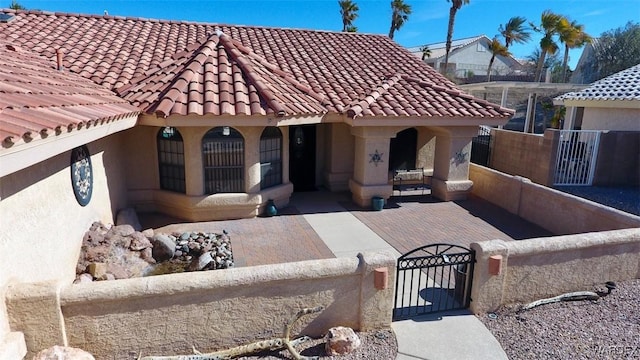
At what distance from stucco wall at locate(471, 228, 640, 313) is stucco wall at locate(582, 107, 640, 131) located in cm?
1052

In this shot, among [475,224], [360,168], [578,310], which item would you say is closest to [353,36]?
[360,168]

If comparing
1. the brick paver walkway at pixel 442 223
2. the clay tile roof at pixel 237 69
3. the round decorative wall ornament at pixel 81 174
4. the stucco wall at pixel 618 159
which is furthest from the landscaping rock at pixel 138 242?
the stucco wall at pixel 618 159

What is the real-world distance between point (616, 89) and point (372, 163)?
11.5m

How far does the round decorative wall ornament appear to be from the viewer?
7.57 metres

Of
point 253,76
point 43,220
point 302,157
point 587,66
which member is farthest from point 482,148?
point 587,66

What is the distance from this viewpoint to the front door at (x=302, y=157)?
1464cm

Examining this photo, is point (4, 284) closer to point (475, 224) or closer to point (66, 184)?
point (66, 184)

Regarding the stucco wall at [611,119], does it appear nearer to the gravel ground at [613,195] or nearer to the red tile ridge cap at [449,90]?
the gravel ground at [613,195]

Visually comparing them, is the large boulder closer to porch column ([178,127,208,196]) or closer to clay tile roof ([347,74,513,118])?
porch column ([178,127,208,196])

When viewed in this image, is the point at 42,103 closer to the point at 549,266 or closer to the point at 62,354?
the point at 62,354

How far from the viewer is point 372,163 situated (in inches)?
497

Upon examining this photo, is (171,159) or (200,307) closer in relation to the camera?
(200,307)

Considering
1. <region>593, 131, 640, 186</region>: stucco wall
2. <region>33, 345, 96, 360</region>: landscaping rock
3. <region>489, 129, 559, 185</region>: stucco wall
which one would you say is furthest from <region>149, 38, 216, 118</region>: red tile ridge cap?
<region>593, 131, 640, 186</region>: stucco wall

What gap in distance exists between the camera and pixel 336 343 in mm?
5383
